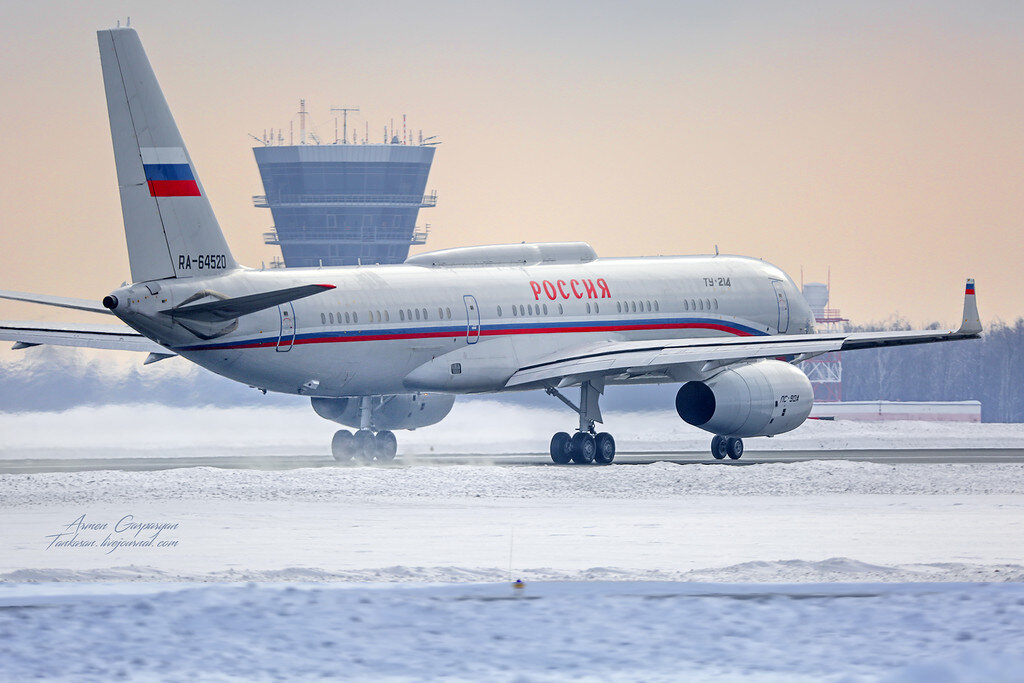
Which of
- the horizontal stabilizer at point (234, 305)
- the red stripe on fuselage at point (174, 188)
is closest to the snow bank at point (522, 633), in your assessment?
the horizontal stabilizer at point (234, 305)

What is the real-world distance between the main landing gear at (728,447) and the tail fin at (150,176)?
14227mm

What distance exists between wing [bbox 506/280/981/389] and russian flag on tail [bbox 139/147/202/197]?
35.7 feet

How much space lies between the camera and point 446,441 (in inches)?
2106

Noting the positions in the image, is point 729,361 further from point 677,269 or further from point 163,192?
point 163,192

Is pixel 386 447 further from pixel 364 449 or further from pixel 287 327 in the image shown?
pixel 287 327

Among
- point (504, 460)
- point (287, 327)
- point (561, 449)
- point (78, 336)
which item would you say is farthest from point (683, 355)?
point (78, 336)

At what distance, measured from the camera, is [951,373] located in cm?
12962

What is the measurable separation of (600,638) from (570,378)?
24.7 meters

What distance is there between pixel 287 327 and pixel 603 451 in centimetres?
892

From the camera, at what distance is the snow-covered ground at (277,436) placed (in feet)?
168

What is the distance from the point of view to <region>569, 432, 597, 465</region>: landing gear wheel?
43438mm

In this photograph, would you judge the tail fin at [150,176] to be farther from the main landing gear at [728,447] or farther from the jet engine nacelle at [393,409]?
the main landing gear at [728,447]

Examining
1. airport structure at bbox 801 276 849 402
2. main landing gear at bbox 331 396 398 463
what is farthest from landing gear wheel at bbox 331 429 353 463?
airport structure at bbox 801 276 849 402

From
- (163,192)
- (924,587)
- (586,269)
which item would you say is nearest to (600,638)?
(924,587)
